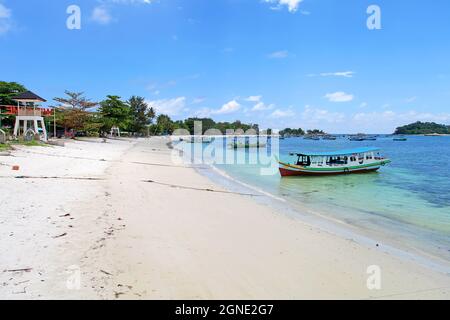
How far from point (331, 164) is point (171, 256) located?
24053 mm

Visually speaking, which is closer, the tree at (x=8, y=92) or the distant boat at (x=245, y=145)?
the tree at (x=8, y=92)

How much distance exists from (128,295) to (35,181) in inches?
380

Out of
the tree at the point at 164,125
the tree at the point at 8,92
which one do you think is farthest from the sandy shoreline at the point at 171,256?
the tree at the point at 164,125

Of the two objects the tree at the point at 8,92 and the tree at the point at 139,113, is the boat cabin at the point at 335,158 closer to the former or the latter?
the tree at the point at 8,92

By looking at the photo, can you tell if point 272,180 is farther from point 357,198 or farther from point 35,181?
point 35,181

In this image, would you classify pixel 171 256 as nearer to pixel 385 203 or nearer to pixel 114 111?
pixel 385 203

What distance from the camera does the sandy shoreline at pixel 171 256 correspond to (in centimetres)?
502

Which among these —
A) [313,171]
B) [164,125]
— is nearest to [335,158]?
[313,171]

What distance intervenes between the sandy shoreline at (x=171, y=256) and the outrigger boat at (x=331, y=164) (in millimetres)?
15368
